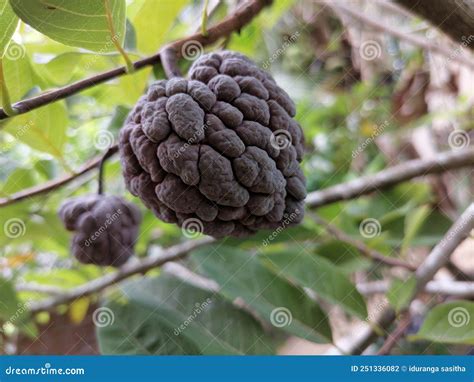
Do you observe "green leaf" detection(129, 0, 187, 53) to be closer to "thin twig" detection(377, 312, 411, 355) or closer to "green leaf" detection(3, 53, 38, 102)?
"green leaf" detection(3, 53, 38, 102)

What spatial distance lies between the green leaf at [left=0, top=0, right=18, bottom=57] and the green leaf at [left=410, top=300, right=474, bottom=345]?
99cm

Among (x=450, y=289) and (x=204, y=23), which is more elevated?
(x=204, y=23)

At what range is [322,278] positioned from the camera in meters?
1.26

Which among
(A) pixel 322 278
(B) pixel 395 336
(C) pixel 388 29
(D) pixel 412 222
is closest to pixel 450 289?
(D) pixel 412 222

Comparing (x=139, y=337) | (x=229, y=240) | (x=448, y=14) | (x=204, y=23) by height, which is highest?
(x=448, y=14)

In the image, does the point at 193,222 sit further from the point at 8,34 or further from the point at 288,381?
the point at 288,381

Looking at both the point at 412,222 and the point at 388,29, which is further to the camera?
the point at 388,29

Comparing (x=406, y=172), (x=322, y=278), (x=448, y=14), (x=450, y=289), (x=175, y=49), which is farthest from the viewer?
(x=406, y=172)

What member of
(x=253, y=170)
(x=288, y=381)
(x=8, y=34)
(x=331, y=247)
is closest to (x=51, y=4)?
(x=8, y=34)

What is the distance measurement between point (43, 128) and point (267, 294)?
606mm

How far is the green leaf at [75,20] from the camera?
775 mm

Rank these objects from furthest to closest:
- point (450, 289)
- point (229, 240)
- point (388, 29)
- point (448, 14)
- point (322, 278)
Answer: point (388, 29) < point (450, 289) < point (229, 240) < point (322, 278) < point (448, 14)

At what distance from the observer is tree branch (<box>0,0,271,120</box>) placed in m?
0.97

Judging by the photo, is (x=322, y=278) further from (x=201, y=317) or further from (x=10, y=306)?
(x=10, y=306)
